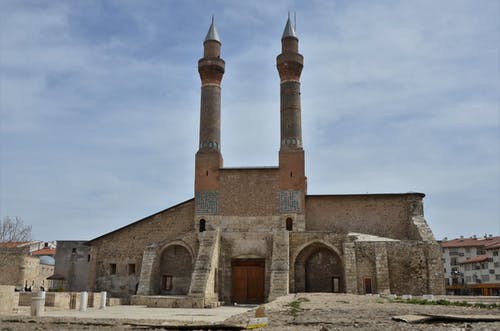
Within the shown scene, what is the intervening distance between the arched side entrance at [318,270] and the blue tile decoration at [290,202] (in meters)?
3.02

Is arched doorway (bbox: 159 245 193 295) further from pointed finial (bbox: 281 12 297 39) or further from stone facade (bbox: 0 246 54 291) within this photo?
stone facade (bbox: 0 246 54 291)

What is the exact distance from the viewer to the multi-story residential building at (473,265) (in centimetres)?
5491

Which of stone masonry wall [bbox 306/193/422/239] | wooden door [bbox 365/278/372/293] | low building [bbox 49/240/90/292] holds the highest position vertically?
stone masonry wall [bbox 306/193/422/239]

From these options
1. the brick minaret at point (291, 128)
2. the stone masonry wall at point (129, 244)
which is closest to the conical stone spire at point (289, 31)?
the brick minaret at point (291, 128)

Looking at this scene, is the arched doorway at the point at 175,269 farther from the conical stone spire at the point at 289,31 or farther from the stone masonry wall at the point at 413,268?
the conical stone spire at the point at 289,31

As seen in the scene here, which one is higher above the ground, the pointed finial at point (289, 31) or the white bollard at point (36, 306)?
the pointed finial at point (289, 31)

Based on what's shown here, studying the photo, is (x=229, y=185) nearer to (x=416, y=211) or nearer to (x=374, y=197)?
(x=374, y=197)

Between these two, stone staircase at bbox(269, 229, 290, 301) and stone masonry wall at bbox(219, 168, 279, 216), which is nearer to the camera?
stone staircase at bbox(269, 229, 290, 301)

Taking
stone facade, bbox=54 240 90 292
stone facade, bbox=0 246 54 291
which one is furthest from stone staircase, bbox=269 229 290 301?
stone facade, bbox=0 246 54 291

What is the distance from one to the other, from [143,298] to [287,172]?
11.6 metres

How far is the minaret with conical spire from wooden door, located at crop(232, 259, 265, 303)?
4.07m

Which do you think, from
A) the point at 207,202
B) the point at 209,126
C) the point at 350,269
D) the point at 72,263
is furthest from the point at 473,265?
the point at 72,263

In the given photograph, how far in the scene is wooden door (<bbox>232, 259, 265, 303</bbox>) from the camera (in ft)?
87.7

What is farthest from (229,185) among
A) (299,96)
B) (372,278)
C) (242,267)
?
(372,278)
